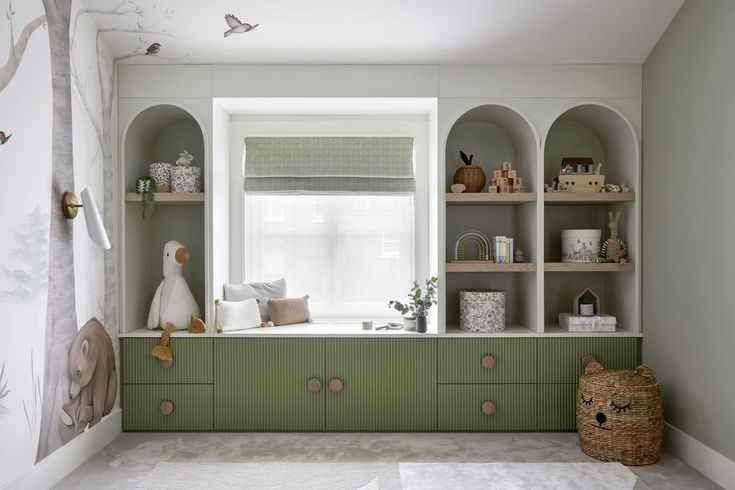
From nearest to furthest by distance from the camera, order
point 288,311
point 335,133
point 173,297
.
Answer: point 173,297 → point 288,311 → point 335,133

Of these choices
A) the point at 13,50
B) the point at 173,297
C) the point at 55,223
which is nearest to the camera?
the point at 13,50

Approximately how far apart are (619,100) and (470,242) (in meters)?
1.27

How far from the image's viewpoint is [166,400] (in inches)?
130

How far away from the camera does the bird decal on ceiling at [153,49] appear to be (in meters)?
3.14

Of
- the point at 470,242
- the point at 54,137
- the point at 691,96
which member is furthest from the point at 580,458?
the point at 54,137

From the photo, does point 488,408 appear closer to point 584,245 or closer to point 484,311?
point 484,311

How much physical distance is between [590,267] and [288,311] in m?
1.94

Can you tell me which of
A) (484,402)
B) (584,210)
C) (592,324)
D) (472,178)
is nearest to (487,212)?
(472,178)

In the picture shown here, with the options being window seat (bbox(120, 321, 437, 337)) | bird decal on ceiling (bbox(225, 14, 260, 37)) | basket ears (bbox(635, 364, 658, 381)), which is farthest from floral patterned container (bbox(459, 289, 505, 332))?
bird decal on ceiling (bbox(225, 14, 260, 37))

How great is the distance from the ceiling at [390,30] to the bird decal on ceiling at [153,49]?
2cm

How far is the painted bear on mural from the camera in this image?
9.06ft

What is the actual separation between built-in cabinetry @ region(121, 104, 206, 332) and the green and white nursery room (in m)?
0.02

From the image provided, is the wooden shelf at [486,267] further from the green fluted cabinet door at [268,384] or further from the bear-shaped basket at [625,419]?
the green fluted cabinet door at [268,384]

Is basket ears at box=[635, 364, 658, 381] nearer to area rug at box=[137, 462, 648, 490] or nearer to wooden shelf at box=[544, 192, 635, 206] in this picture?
area rug at box=[137, 462, 648, 490]
